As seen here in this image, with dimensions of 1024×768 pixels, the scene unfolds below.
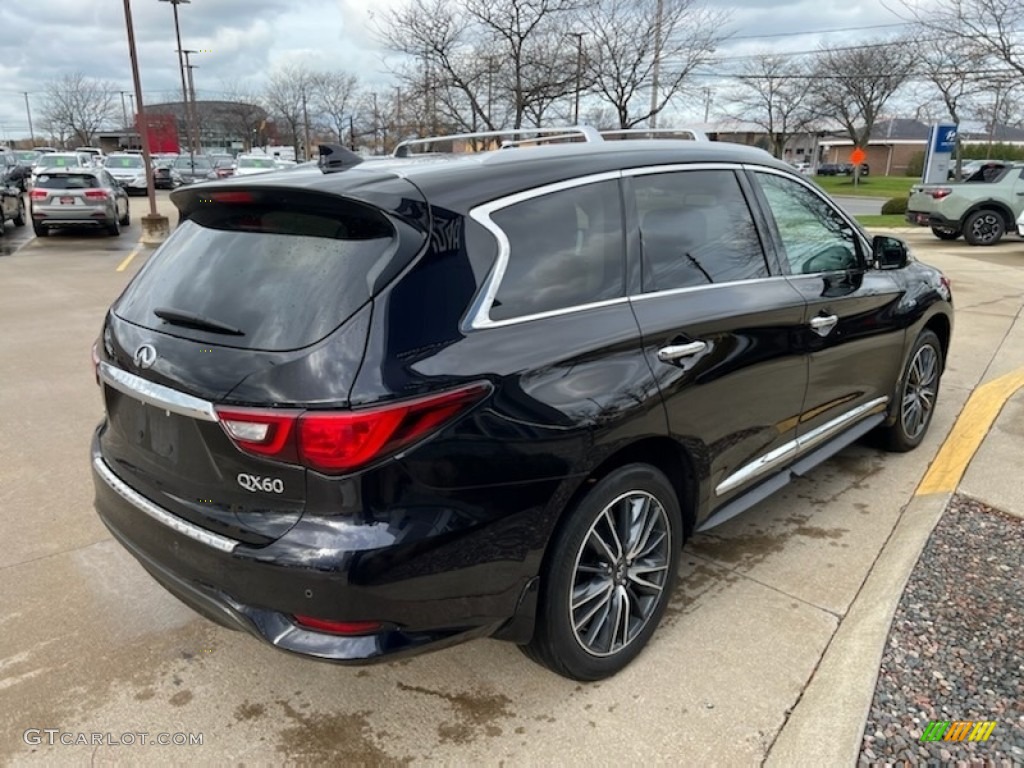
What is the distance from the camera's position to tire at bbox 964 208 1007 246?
15914 millimetres

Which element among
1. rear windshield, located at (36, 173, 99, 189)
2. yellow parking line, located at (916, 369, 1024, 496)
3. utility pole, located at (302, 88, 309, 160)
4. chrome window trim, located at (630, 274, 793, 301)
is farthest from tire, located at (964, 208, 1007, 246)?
utility pole, located at (302, 88, 309, 160)

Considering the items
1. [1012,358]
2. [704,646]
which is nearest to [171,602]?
[704,646]

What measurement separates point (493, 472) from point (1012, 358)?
6.64 meters

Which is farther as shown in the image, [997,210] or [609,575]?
[997,210]

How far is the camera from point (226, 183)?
8.36 ft

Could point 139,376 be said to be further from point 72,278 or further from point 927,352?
point 72,278

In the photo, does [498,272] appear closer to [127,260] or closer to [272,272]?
[272,272]

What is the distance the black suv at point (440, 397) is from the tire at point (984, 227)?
15819mm

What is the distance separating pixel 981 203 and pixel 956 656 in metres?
16.3

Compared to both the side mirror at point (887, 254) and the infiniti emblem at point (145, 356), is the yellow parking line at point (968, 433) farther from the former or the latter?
the infiniti emblem at point (145, 356)

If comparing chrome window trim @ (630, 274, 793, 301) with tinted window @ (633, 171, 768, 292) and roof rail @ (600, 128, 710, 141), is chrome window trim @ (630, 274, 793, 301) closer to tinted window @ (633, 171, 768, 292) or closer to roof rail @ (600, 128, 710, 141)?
tinted window @ (633, 171, 768, 292)

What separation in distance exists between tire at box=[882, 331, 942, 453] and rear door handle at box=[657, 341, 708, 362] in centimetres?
224

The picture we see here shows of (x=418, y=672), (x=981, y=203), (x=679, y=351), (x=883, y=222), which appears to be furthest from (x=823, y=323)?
(x=883, y=222)

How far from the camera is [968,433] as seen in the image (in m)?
4.94
